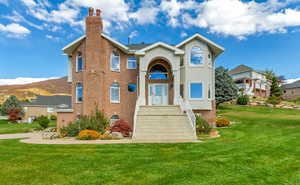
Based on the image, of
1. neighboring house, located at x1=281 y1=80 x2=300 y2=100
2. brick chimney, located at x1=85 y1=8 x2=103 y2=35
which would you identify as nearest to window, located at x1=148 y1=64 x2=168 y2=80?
brick chimney, located at x1=85 y1=8 x2=103 y2=35

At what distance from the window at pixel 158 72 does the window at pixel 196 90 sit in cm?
294

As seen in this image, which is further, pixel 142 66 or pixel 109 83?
pixel 109 83

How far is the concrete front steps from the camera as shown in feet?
39.5

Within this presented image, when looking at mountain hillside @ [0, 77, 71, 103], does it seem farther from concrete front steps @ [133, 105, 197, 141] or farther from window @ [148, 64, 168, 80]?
concrete front steps @ [133, 105, 197, 141]

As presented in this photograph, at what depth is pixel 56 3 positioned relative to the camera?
23375 millimetres

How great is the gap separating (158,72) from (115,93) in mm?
4777

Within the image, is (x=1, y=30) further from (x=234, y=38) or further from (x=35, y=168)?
(x=234, y=38)

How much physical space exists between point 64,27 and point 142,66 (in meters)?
17.0

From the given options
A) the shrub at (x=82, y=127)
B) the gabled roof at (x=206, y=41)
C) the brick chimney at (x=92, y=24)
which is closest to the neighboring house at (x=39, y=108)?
the brick chimney at (x=92, y=24)

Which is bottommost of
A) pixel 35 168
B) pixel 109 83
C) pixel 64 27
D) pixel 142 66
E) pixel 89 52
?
pixel 35 168

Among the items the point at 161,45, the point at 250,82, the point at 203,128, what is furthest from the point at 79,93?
the point at 250,82

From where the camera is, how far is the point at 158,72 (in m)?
19.5

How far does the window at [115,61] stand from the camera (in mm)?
18788

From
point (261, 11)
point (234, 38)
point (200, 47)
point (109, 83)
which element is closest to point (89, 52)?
point (109, 83)
